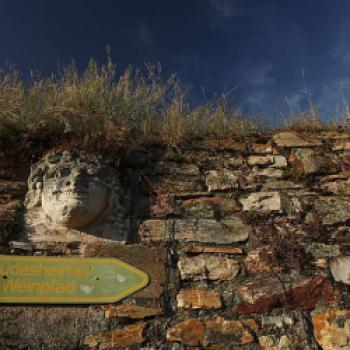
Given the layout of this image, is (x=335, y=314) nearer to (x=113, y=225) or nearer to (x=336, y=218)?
(x=336, y=218)

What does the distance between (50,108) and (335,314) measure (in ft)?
7.98

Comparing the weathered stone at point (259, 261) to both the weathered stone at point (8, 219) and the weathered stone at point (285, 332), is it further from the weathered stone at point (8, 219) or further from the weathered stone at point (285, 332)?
the weathered stone at point (8, 219)

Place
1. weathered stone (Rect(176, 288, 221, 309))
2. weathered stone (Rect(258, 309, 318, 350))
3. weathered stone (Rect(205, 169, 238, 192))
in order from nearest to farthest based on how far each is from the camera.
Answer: weathered stone (Rect(258, 309, 318, 350))
weathered stone (Rect(176, 288, 221, 309))
weathered stone (Rect(205, 169, 238, 192))

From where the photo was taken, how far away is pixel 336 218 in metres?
3.25

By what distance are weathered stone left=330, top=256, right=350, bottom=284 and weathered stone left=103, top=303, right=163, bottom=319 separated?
1175 millimetres

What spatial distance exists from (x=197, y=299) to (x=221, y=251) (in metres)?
0.38

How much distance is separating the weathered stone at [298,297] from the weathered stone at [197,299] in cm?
15

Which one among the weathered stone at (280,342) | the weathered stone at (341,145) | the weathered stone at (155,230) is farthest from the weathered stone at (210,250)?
the weathered stone at (341,145)

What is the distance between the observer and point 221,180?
3.40 metres

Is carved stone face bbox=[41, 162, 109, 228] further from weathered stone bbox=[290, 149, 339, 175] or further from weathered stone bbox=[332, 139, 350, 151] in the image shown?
weathered stone bbox=[332, 139, 350, 151]

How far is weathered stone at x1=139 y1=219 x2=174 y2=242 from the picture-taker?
302 centimetres

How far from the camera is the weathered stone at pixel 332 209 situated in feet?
10.6

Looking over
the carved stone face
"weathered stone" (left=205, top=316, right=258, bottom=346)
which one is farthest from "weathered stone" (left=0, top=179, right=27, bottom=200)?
"weathered stone" (left=205, top=316, right=258, bottom=346)

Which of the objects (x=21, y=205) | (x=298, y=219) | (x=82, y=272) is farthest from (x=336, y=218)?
(x=21, y=205)
